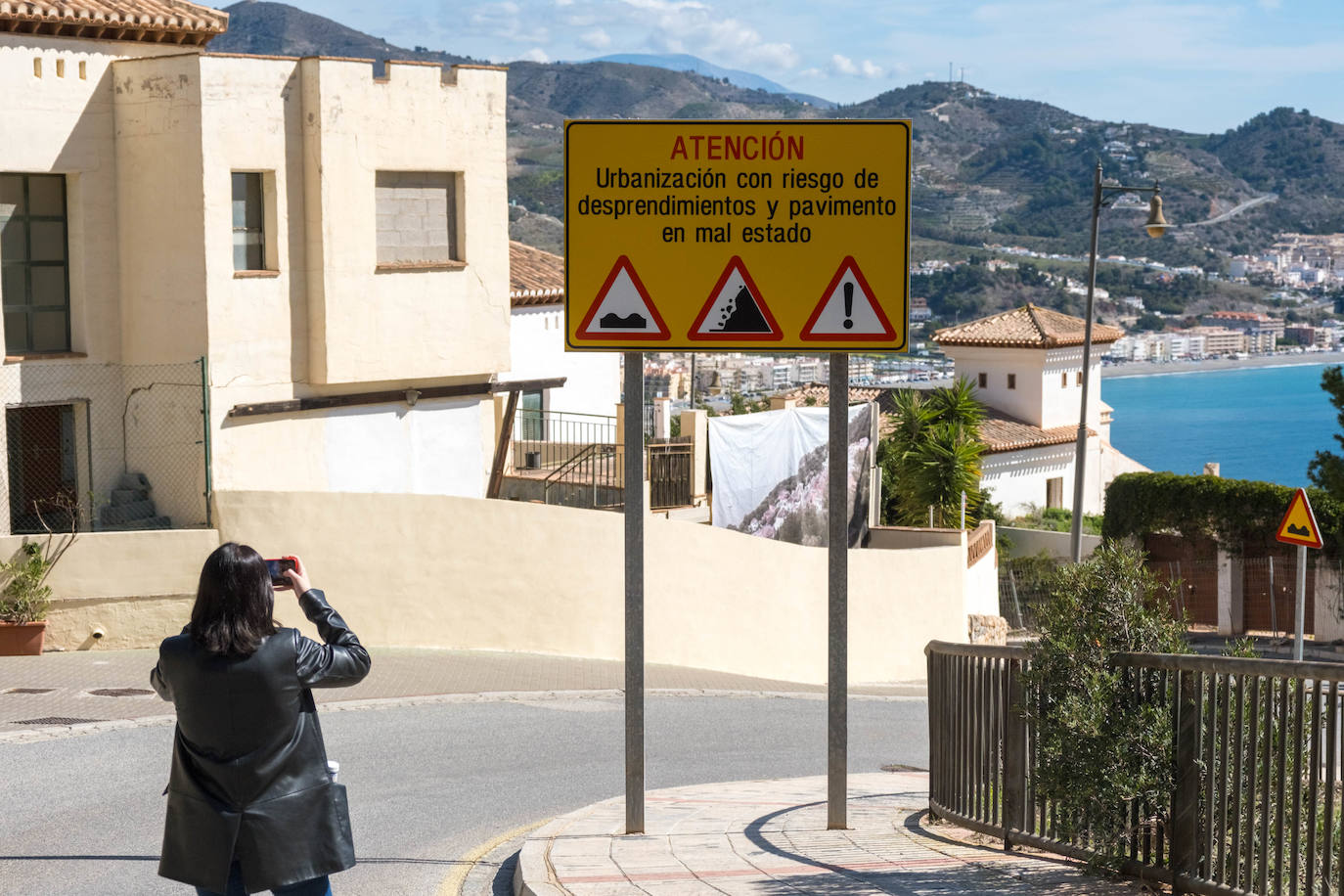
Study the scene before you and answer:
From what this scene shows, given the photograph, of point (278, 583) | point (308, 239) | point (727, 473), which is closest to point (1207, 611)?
point (727, 473)

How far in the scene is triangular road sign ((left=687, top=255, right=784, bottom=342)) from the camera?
8023 mm

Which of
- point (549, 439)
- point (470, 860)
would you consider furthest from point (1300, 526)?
point (549, 439)

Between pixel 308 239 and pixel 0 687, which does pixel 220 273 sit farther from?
pixel 0 687

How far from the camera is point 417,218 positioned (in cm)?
2038

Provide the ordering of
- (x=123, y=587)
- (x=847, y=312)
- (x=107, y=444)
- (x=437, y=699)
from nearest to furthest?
(x=847, y=312), (x=437, y=699), (x=123, y=587), (x=107, y=444)

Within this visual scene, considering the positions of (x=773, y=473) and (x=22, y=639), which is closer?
(x=22, y=639)

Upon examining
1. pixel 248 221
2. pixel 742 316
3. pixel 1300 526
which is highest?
pixel 248 221

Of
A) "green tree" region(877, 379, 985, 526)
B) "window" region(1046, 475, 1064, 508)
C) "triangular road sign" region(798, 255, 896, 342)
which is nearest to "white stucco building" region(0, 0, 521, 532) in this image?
"triangular road sign" region(798, 255, 896, 342)

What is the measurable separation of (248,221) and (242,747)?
1471 cm

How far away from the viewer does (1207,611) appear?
37.8 metres

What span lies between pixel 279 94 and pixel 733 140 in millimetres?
12119

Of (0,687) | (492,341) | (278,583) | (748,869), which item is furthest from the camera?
(492,341)

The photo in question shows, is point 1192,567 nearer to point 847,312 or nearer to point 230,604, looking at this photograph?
point 847,312

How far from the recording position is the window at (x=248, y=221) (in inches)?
733
